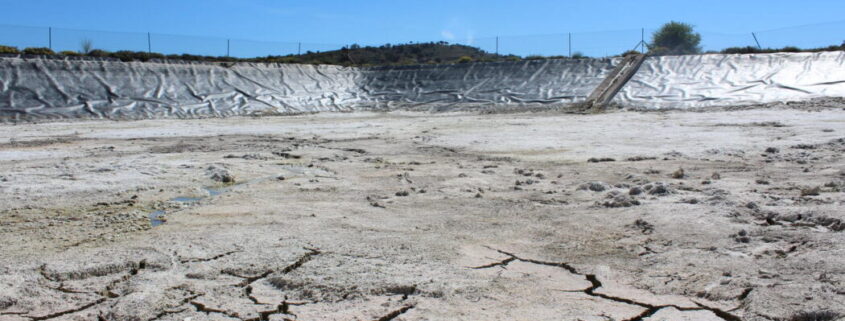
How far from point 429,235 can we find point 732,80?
16328 mm

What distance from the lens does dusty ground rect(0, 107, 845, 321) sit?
3.03 meters

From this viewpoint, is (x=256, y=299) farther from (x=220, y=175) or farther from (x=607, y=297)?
(x=220, y=175)

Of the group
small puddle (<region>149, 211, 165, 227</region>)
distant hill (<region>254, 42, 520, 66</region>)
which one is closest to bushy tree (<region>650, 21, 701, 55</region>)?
distant hill (<region>254, 42, 520, 66</region>)

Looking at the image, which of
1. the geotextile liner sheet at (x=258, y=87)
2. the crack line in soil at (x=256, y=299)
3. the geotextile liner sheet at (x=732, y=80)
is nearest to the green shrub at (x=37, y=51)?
the geotextile liner sheet at (x=258, y=87)

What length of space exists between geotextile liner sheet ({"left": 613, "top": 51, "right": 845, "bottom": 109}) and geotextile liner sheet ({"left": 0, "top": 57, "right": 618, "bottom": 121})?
1.50 meters

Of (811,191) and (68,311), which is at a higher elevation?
(811,191)

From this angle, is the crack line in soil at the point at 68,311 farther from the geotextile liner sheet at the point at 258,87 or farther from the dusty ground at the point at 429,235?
the geotextile liner sheet at the point at 258,87

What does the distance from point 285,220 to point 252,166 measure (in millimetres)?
3103

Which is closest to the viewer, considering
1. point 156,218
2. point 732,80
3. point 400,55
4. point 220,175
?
point 156,218

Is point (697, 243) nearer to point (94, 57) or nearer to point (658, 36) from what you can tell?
point (94, 57)

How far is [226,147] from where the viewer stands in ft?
32.6

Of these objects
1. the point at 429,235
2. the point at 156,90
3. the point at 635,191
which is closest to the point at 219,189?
the point at 429,235

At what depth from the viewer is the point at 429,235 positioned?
4328mm

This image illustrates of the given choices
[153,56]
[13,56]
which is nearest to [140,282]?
[13,56]
